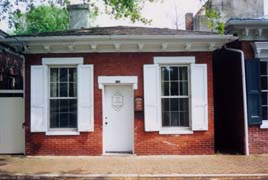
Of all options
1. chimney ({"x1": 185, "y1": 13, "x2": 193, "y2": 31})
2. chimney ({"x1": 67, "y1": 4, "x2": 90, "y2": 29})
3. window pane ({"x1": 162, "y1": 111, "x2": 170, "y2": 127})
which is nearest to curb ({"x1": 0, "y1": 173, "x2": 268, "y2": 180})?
window pane ({"x1": 162, "y1": 111, "x2": 170, "y2": 127})

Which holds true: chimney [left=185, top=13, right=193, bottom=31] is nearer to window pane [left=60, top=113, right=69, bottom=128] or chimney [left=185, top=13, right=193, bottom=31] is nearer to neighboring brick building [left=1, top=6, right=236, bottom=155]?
neighboring brick building [left=1, top=6, right=236, bottom=155]

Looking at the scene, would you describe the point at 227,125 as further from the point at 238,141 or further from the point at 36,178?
the point at 36,178

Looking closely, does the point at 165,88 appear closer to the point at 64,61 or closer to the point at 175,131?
the point at 175,131

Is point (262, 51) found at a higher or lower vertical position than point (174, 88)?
higher

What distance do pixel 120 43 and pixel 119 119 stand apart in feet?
8.44

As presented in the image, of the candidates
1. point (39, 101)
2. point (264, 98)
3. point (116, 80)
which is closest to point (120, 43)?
point (116, 80)

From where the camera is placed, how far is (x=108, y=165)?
10336 millimetres

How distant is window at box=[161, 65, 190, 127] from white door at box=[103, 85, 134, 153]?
113 cm

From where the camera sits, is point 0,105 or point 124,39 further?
point 0,105

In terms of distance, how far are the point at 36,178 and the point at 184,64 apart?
617 cm

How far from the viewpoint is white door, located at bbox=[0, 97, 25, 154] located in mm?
12414

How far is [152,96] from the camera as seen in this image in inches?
479

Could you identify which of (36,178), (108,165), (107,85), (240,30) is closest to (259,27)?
(240,30)

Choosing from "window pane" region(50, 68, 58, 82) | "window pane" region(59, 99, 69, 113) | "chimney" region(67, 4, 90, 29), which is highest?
"chimney" region(67, 4, 90, 29)
